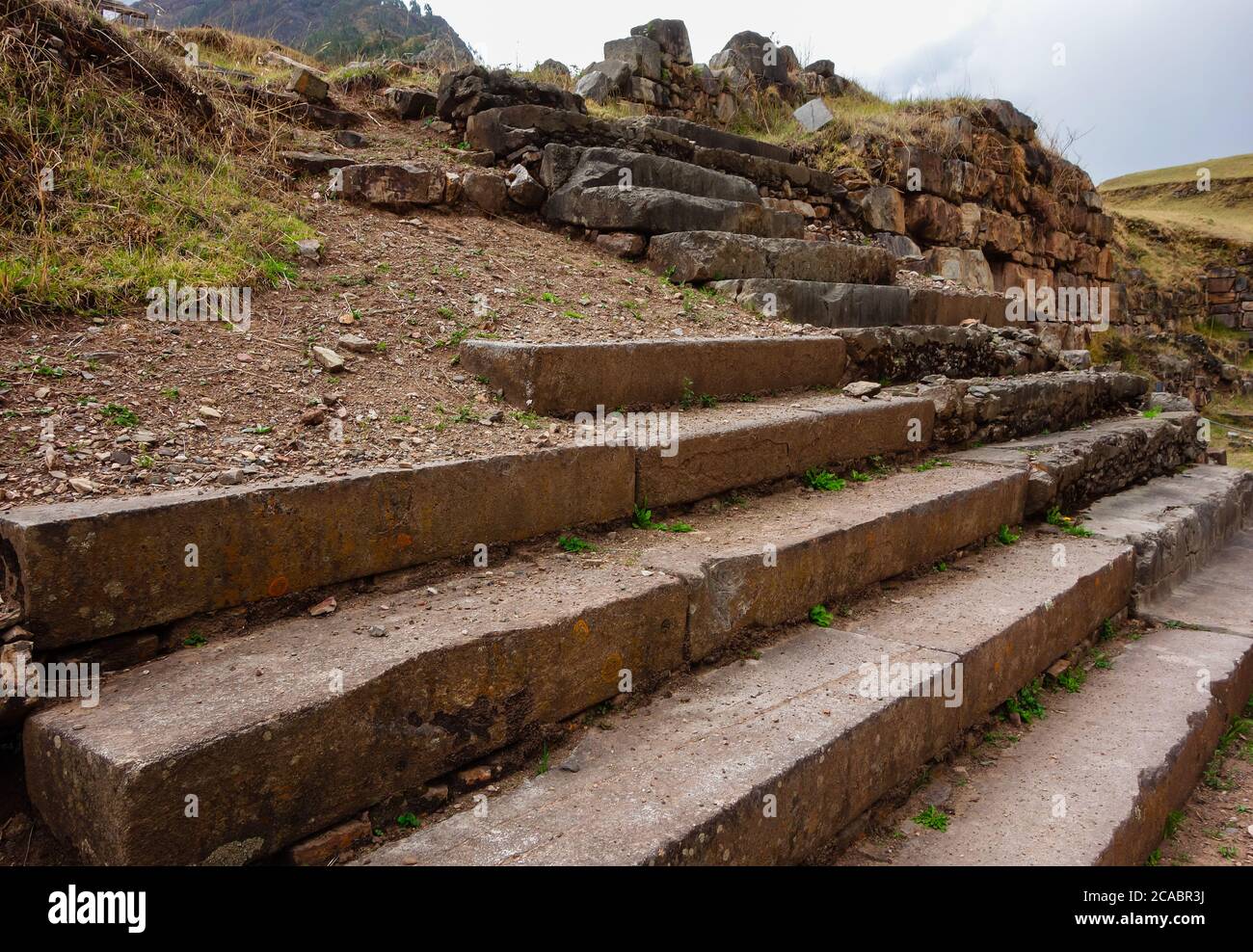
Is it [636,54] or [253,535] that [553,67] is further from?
[253,535]

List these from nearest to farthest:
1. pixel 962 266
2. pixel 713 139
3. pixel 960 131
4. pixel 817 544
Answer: pixel 817 544, pixel 713 139, pixel 962 266, pixel 960 131

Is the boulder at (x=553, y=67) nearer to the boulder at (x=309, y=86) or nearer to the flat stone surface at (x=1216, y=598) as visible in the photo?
the boulder at (x=309, y=86)

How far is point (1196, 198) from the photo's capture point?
20.7m

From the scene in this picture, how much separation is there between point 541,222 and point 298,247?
217cm

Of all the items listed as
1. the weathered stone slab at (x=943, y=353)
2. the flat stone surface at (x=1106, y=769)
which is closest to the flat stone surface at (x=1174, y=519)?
the flat stone surface at (x=1106, y=769)

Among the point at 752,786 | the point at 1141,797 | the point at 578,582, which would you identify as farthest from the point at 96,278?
the point at 1141,797

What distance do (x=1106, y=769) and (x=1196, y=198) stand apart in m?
22.8

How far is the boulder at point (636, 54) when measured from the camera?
8.75m

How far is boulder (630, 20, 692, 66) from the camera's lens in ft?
29.4

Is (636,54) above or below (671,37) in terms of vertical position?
below

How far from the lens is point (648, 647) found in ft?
8.55

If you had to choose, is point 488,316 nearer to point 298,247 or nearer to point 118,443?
point 298,247

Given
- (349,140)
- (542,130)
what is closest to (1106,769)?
(542,130)

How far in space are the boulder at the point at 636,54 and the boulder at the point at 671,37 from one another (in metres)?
0.15
